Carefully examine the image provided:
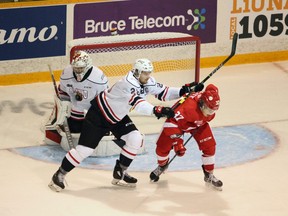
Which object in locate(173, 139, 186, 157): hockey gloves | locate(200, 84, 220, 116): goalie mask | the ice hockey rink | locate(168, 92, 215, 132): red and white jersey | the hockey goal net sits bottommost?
the ice hockey rink

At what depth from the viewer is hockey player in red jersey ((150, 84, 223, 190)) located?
272 inches

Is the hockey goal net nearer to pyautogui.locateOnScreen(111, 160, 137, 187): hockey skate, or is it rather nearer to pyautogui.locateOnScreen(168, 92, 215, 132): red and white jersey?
pyautogui.locateOnScreen(111, 160, 137, 187): hockey skate

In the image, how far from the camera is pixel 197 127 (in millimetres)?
7090

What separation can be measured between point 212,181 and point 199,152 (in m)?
0.79

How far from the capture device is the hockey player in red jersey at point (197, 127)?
691 centimetres

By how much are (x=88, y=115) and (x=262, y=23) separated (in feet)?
11.4

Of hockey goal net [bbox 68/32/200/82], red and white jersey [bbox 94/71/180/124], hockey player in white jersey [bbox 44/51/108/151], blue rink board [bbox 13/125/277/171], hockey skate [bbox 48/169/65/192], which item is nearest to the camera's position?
red and white jersey [bbox 94/71/180/124]

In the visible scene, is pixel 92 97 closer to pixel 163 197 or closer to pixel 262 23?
pixel 163 197

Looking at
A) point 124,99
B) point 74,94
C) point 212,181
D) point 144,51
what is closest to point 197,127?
point 212,181

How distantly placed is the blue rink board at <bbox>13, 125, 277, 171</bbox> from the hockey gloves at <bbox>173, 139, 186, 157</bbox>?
2.38 feet

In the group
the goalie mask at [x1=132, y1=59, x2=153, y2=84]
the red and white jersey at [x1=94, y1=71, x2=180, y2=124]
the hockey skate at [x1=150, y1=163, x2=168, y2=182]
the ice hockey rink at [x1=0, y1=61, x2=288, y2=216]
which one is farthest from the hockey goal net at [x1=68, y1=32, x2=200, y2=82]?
the hockey skate at [x1=150, y1=163, x2=168, y2=182]

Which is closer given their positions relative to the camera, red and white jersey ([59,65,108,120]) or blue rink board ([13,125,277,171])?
red and white jersey ([59,65,108,120])

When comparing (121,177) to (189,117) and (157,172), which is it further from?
(189,117)

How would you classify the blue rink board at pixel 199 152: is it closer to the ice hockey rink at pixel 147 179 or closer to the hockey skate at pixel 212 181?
the ice hockey rink at pixel 147 179
